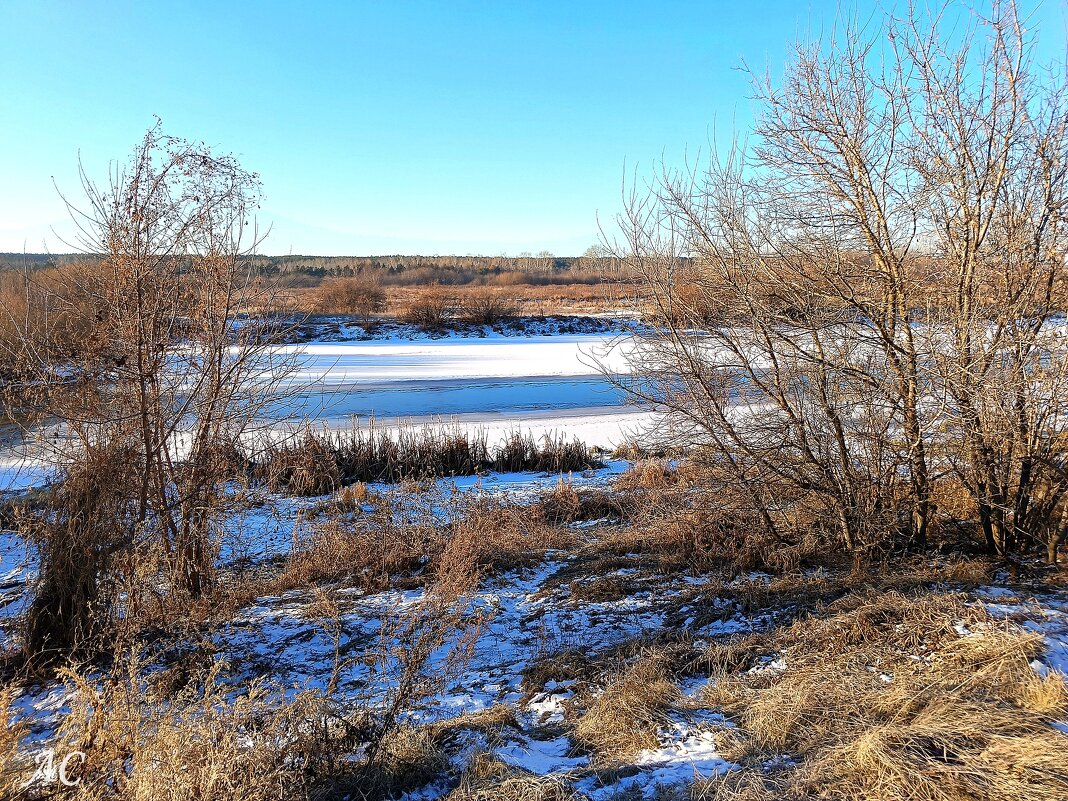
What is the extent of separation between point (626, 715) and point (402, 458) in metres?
7.61

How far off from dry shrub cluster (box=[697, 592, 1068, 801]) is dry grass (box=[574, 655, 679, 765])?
35 centimetres

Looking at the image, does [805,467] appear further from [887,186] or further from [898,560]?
[887,186]

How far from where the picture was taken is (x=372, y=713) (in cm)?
392

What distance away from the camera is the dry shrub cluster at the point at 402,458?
10.0 meters

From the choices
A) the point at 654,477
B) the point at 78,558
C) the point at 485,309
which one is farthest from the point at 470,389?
the point at 485,309

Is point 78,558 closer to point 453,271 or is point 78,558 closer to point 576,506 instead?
point 576,506

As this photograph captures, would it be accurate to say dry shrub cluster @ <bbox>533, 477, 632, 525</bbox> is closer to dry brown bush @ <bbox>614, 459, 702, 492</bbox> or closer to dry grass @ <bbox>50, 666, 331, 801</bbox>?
dry brown bush @ <bbox>614, 459, 702, 492</bbox>

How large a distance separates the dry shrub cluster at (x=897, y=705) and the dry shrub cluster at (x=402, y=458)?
6534 millimetres

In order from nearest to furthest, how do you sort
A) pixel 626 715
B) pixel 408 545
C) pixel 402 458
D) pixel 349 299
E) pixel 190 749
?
pixel 190 749, pixel 626 715, pixel 408 545, pixel 402 458, pixel 349 299

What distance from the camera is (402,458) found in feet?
35.8

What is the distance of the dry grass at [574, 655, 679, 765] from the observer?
3.64 m

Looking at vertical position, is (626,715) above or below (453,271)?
below

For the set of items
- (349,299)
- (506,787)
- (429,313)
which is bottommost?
(506,787)

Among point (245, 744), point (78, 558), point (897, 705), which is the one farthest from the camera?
point (78, 558)
